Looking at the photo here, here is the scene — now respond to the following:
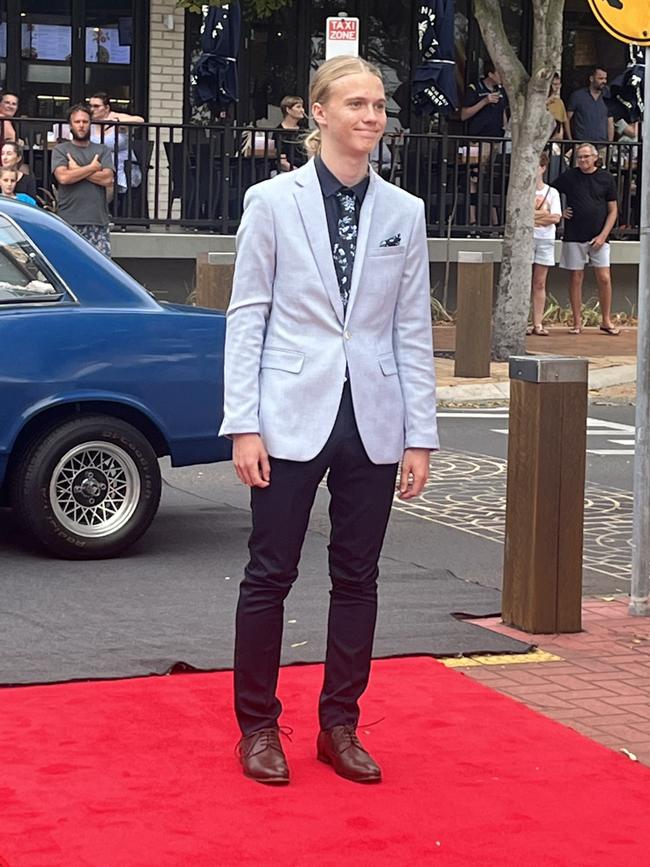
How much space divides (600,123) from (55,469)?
15577 mm

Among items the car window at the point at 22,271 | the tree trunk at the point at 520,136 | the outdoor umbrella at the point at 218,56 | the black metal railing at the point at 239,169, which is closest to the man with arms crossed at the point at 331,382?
the car window at the point at 22,271

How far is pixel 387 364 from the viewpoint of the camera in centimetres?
501

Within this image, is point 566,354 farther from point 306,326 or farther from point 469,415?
point 306,326

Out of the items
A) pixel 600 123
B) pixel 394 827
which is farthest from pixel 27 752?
pixel 600 123

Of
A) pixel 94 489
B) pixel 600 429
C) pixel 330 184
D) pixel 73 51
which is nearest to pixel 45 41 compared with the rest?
pixel 73 51

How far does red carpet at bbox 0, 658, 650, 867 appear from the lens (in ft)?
14.6

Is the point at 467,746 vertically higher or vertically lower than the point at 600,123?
lower

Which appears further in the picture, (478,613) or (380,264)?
(478,613)

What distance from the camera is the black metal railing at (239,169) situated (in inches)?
766

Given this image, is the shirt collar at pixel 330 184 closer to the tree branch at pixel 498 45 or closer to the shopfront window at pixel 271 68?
the tree branch at pixel 498 45

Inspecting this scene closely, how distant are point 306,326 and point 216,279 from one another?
944cm

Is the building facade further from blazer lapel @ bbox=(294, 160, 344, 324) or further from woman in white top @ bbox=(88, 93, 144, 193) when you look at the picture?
blazer lapel @ bbox=(294, 160, 344, 324)

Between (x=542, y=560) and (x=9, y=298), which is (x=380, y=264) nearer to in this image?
(x=542, y=560)

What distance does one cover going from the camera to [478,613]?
729cm
